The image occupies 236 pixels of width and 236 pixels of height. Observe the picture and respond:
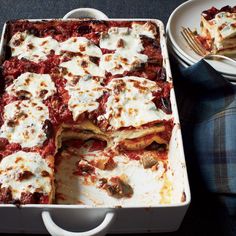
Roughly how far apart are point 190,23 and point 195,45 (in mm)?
236

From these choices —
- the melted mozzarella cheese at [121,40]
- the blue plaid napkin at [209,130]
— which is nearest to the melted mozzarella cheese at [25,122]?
the melted mozzarella cheese at [121,40]

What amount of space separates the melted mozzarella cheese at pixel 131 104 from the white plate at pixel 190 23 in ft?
1.44

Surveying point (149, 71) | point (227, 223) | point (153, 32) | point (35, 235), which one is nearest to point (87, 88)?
point (149, 71)

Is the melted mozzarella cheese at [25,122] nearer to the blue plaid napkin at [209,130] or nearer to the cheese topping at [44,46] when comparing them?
the cheese topping at [44,46]

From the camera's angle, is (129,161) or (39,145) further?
(129,161)

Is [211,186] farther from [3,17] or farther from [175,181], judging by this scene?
[3,17]

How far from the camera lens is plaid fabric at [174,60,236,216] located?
193cm

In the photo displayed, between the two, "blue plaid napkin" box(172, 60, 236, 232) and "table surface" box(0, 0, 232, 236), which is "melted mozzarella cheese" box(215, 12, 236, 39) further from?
"table surface" box(0, 0, 232, 236)

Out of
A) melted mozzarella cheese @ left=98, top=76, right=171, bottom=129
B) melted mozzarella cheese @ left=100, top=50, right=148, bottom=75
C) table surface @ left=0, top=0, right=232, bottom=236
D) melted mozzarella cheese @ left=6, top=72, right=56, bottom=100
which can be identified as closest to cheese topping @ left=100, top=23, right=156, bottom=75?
melted mozzarella cheese @ left=100, top=50, right=148, bottom=75

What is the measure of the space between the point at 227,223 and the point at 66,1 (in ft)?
6.69

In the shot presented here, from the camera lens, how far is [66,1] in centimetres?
318

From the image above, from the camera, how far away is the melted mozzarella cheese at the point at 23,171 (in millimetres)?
1729

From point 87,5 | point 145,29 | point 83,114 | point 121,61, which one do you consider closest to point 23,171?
point 83,114

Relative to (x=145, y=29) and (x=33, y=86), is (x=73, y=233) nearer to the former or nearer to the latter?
(x=33, y=86)
